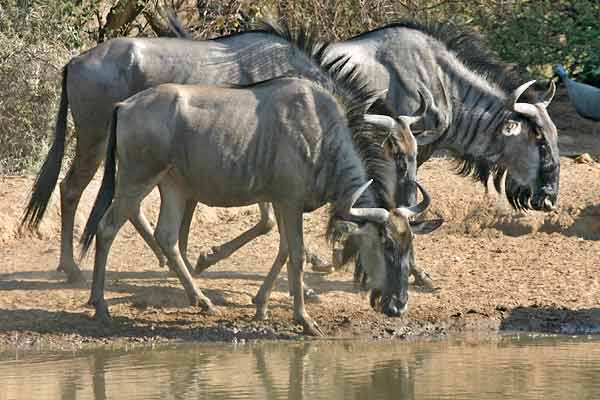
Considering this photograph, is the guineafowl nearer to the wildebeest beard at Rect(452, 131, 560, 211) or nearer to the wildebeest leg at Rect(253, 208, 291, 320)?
the wildebeest beard at Rect(452, 131, 560, 211)

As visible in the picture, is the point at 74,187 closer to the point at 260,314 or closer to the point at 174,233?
the point at 174,233

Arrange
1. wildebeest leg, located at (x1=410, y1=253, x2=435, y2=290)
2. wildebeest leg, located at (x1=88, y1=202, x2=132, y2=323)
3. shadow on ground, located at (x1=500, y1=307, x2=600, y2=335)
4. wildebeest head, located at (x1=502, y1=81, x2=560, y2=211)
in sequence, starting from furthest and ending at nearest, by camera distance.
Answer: wildebeest leg, located at (x1=410, y1=253, x2=435, y2=290) → wildebeest head, located at (x1=502, y1=81, x2=560, y2=211) → shadow on ground, located at (x1=500, y1=307, x2=600, y2=335) → wildebeest leg, located at (x1=88, y1=202, x2=132, y2=323)

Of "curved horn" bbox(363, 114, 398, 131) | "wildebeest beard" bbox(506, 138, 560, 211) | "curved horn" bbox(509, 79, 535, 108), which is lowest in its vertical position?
"wildebeest beard" bbox(506, 138, 560, 211)

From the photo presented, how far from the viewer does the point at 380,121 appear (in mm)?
8164

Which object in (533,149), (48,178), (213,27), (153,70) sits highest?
(213,27)

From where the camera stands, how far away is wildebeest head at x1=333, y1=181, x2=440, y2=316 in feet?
25.7

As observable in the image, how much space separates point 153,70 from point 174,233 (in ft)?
3.69

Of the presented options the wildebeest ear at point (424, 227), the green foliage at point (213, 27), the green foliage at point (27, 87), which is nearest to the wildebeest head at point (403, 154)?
the wildebeest ear at point (424, 227)

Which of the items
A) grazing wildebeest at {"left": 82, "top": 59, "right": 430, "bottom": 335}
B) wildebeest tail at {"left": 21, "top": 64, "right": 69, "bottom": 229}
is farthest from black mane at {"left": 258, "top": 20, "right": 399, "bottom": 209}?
wildebeest tail at {"left": 21, "top": 64, "right": 69, "bottom": 229}

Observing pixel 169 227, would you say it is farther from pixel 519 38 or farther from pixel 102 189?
pixel 519 38

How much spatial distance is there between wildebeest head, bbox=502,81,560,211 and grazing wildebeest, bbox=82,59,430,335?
48.7 inches

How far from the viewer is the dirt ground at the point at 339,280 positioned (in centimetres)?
829

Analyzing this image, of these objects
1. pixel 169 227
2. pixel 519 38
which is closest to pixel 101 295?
pixel 169 227

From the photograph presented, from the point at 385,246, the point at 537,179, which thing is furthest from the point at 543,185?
the point at 385,246
